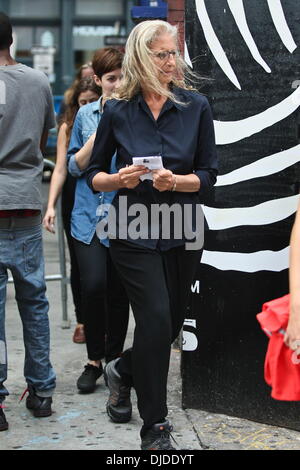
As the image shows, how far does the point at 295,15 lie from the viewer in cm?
429

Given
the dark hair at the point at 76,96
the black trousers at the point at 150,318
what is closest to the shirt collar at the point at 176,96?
the black trousers at the point at 150,318

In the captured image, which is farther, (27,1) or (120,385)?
(27,1)

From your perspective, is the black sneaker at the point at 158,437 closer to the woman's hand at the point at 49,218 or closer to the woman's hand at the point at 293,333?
the woman's hand at the point at 293,333

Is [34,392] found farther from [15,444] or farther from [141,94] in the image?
[141,94]

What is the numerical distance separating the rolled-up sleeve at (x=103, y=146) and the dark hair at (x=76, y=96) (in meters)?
1.40

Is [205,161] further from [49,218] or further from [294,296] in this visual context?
[49,218]

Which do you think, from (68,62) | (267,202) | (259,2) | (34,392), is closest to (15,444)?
(34,392)

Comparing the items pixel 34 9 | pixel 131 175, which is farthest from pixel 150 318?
pixel 34 9

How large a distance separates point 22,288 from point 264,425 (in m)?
1.36

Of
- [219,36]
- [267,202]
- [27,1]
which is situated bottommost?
[267,202]

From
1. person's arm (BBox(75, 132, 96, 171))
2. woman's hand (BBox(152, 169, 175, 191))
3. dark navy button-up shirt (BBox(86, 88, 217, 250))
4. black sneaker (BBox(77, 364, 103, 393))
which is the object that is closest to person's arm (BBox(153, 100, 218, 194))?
dark navy button-up shirt (BBox(86, 88, 217, 250))

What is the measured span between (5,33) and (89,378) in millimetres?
1944

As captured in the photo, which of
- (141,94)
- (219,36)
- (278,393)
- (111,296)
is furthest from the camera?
(111,296)

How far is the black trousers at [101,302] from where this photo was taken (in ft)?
17.0
